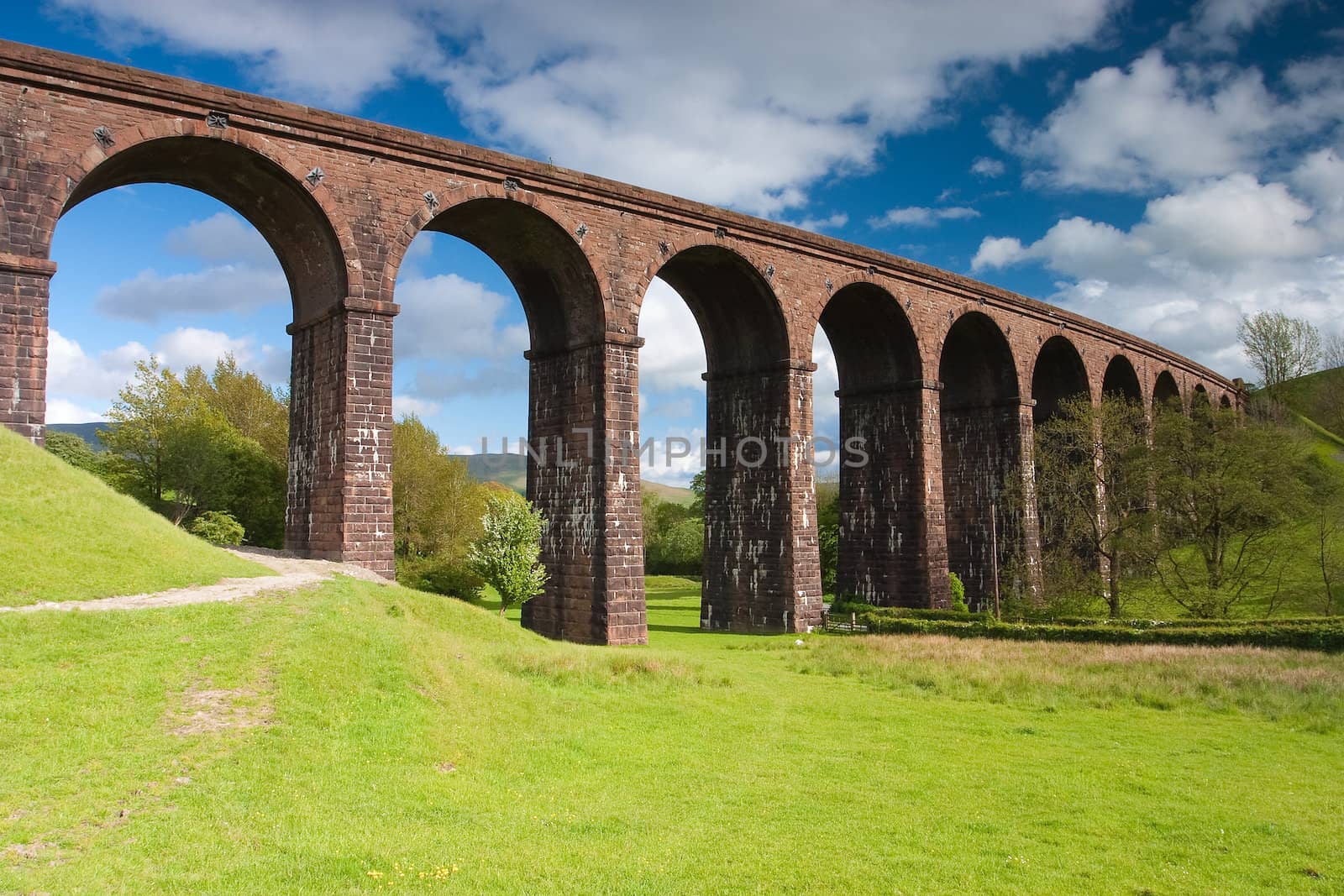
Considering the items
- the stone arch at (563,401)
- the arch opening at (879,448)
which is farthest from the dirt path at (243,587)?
the arch opening at (879,448)

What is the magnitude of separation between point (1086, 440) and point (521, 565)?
20699mm

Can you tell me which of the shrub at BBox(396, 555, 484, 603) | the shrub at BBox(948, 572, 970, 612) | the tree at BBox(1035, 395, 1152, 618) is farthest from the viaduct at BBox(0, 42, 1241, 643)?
the shrub at BBox(396, 555, 484, 603)

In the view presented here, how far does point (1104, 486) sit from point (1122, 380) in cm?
1663

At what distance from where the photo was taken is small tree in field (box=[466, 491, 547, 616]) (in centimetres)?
2300

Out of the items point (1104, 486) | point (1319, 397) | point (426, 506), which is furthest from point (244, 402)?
point (1319, 397)

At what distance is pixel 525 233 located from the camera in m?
23.7

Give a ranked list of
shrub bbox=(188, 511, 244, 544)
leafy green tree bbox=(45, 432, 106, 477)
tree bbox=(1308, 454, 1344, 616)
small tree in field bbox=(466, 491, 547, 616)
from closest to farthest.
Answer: small tree in field bbox=(466, 491, 547, 616), shrub bbox=(188, 511, 244, 544), tree bbox=(1308, 454, 1344, 616), leafy green tree bbox=(45, 432, 106, 477)

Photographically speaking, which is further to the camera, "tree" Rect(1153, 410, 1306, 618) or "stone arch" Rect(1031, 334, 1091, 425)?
"stone arch" Rect(1031, 334, 1091, 425)

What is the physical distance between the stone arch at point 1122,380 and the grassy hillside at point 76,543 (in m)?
40.5

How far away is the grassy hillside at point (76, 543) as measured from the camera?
12.7 meters

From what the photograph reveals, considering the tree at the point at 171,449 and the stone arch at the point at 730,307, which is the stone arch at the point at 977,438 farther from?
the tree at the point at 171,449

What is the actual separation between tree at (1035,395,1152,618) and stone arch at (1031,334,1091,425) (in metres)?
5.74

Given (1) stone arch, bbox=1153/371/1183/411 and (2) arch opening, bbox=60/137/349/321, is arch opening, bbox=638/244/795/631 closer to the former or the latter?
(2) arch opening, bbox=60/137/349/321

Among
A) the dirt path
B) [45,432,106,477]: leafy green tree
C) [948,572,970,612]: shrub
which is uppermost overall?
[45,432,106,477]: leafy green tree
